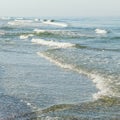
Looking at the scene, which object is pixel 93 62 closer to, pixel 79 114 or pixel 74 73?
pixel 74 73

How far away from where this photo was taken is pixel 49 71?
1402 centimetres

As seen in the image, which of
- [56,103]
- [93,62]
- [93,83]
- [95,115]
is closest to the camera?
[95,115]

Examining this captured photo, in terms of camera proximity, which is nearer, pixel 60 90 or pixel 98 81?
pixel 60 90

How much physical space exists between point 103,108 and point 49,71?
5.80m

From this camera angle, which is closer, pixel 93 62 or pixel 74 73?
pixel 74 73

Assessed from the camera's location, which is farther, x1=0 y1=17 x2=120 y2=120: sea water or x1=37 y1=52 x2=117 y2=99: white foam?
x1=37 y1=52 x2=117 y2=99: white foam

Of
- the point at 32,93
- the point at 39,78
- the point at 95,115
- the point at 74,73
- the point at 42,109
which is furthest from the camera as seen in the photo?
the point at 74,73

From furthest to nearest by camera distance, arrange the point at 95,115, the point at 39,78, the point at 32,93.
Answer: the point at 39,78, the point at 32,93, the point at 95,115

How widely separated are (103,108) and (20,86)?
327 centimetres

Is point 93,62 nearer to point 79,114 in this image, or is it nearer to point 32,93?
point 32,93

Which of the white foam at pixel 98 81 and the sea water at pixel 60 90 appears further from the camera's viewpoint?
the white foam at pixel 98 81

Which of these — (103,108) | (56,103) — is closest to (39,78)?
(56,103)

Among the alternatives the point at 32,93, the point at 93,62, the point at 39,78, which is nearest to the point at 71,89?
the point at 32,93

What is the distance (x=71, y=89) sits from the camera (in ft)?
35.0
